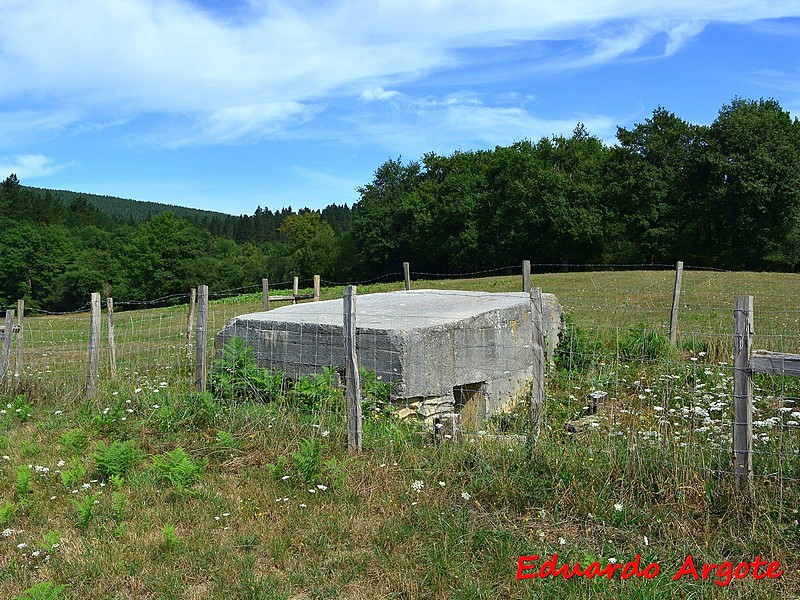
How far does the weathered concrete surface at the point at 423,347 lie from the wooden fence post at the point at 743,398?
2556 mm

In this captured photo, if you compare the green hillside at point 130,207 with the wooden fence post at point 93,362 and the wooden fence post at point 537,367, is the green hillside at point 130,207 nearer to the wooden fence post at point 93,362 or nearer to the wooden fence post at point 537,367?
the wooden fence post at point 93,362

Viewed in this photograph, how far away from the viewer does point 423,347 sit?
24.4 feet

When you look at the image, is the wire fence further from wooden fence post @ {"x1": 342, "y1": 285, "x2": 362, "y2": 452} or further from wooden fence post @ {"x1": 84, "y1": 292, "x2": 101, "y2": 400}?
wooden fence post @ {"x1": 342, "y1": 285, "x2": 362, "y2": 452}

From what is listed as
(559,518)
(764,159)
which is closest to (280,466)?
(559,518)

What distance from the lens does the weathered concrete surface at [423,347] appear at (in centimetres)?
733

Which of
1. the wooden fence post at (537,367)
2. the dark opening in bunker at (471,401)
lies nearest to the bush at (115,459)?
the wooden fence post at (537,367)

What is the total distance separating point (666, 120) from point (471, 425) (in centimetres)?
4788

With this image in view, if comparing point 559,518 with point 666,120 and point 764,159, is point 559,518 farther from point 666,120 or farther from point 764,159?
point 666,120

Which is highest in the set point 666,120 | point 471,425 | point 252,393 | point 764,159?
point 666,120

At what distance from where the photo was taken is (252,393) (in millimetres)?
7422

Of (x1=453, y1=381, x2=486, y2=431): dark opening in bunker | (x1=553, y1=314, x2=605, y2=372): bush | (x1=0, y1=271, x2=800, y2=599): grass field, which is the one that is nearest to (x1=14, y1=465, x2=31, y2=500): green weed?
(x1=0, y1=271, x2=800, y2=599): grass field

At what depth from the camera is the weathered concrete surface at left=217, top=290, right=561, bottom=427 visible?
24.0 ft

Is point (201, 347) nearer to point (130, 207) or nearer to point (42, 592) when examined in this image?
point (42, 592)

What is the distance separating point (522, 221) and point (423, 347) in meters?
44.8
